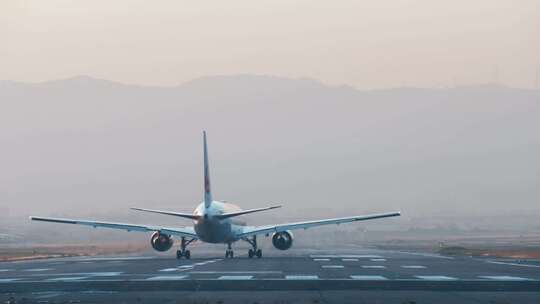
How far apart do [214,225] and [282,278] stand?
23563 millimetres

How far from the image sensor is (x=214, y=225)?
67.4 metres

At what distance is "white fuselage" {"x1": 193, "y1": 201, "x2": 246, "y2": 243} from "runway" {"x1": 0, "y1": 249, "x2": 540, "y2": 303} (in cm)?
885

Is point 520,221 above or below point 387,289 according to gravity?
above

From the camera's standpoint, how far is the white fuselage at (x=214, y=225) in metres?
67.1

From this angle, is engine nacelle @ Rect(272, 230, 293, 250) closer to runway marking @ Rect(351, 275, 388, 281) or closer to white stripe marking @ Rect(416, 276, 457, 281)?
runway marking @ Rect(351, 275, 388, 281)

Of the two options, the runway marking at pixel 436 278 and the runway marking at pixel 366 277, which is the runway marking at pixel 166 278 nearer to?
the runway marking at pixel 366 277

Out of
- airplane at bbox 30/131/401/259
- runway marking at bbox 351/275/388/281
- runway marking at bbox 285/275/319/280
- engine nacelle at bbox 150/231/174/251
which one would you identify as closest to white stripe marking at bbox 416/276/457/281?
runway marking at bbox 351/275/388/281

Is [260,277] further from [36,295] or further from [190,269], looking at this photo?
[36,295]

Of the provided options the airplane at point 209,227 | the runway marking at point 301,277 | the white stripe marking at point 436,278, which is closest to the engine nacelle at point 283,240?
the airplane at point 209,227

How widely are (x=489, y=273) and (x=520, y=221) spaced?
5205 inches

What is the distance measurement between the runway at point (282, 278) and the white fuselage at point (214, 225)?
8852 mm

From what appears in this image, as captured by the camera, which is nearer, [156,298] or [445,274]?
[156,298]

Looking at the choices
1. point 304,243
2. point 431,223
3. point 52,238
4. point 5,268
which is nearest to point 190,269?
point 5,268

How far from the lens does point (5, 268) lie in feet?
187
